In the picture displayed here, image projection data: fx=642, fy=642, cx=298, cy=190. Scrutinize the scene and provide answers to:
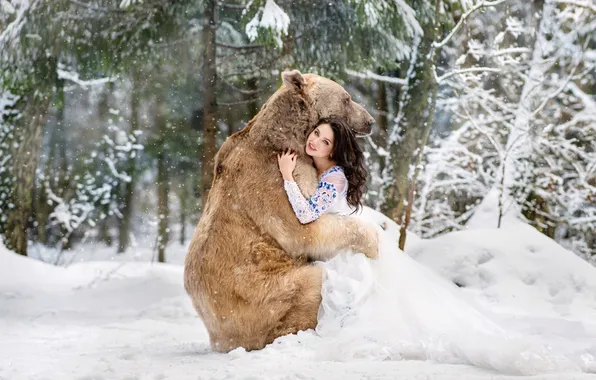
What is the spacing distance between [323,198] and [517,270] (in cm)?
243

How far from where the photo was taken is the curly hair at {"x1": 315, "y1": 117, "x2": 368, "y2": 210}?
12.2ft

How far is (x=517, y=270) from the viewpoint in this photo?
5.23 metres

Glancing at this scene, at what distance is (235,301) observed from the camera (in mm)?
3514

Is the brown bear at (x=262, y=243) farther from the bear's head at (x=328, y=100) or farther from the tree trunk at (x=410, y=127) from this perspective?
the tree trunk at (x=410, y=127)

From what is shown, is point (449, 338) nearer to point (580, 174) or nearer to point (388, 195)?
point (388, 195)

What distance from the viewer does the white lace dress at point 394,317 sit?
2865 mm

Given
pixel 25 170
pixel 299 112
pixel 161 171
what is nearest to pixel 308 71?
pixel 299 112

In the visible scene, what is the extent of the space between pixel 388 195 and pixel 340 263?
4.28 meters

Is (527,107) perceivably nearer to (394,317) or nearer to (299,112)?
(299,112)

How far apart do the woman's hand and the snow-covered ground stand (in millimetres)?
855

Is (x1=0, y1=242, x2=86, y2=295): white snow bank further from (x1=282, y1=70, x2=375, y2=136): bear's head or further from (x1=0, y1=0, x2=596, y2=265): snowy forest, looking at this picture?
(x1=282, y1=70, x2=375, y2=136): bear's head

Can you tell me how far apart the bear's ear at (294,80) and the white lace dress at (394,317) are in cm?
→ 53

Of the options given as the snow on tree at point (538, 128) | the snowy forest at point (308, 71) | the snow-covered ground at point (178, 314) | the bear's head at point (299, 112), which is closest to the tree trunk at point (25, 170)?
the snowy forest at point (308, 71)

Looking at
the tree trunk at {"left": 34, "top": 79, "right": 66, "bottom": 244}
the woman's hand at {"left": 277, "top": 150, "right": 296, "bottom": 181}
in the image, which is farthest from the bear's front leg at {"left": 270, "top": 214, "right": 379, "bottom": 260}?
the tree trunk at {"left": 34, "top": 79, "right": 66, "bottom": 244}
